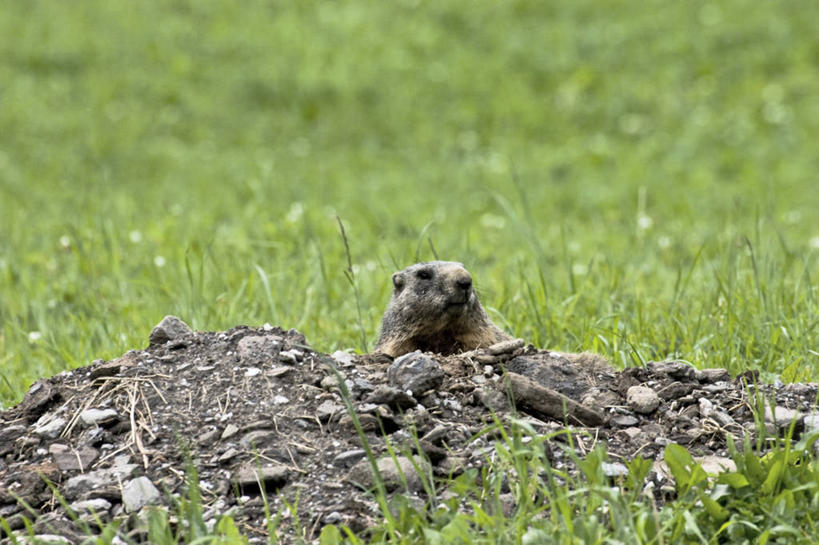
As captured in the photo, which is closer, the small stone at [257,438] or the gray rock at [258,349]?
the small stone at [257,438]

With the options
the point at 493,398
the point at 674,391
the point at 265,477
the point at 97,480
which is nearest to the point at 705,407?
the point at 674,391

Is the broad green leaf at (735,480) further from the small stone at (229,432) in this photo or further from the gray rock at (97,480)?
the gray rock at (97,480)

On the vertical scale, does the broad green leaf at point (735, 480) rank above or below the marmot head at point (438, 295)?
below

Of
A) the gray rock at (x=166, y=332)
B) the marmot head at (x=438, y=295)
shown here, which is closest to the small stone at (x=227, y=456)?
the gray rock at (x=166, y=332)

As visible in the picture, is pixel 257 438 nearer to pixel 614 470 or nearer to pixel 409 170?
pixel 614 470

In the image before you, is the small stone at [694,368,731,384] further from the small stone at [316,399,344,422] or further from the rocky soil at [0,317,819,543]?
the small stone at [316,399,344,422]

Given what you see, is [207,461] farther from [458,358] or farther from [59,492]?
[458,358]

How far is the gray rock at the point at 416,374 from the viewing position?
3.32m

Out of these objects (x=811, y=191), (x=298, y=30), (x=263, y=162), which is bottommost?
(x=811, y=191)

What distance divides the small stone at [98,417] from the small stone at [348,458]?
768 millimetres

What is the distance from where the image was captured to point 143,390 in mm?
3371

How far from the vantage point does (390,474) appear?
9.58ft

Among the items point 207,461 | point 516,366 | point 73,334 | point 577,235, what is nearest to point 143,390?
point 207,461

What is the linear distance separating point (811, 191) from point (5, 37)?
11.8 meters
